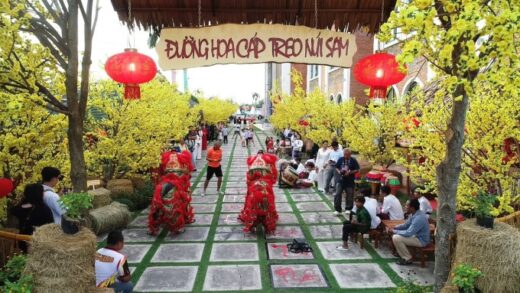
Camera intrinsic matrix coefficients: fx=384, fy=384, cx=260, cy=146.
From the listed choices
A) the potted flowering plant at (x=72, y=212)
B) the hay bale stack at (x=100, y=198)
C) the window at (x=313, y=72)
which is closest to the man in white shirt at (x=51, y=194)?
the potted flowering plant at (x=72, y=212)

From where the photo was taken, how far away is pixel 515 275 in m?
3.59

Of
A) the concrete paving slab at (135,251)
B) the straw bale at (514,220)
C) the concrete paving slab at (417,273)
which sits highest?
the straw bale at (514,220)

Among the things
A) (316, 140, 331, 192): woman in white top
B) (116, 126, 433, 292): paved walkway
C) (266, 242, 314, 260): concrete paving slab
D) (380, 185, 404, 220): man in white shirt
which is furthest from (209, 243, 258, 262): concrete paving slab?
(316, 140, 331, 192): woman in white top

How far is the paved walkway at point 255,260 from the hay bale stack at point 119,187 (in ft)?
3.37

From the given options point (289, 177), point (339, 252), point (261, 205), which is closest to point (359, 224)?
point (339, 252)

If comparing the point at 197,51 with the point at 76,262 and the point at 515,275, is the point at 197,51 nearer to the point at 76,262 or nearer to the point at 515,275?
the point at 76,262

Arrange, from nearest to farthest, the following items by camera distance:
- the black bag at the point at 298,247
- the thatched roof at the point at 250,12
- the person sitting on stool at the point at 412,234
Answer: the thatched roof at the point at 250,12 < the person sitting on stool at the point at 412,234 < the black bag at the point at 298,247

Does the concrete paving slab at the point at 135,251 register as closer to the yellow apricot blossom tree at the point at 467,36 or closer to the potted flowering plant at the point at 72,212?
the potted flowering plant at the point at 72,212

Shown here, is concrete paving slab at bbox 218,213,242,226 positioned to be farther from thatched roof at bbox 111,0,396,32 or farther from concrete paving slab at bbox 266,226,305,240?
thatched roof at bbox 111,0,396,32

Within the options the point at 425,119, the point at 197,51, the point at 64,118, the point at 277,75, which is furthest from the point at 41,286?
the point at 277,75

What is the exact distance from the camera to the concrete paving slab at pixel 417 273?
5.85 metres

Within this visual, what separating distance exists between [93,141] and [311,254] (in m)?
6.48

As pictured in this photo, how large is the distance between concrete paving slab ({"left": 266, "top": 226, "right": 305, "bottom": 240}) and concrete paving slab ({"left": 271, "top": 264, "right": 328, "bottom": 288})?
145cm

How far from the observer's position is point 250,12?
496cm
